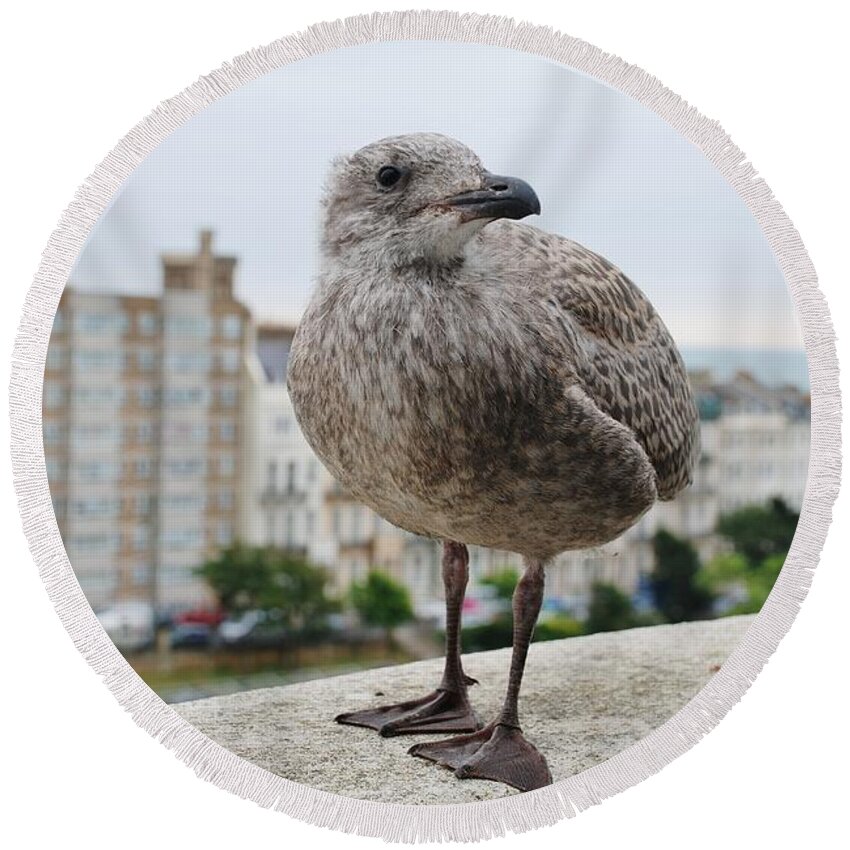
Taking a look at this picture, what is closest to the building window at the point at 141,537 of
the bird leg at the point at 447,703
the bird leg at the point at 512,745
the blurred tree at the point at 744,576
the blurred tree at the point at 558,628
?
the bird leg at the point at 447,703

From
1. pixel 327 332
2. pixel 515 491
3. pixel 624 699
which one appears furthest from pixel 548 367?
pixel 624 699

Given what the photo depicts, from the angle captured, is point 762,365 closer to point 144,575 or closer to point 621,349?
point 621,349

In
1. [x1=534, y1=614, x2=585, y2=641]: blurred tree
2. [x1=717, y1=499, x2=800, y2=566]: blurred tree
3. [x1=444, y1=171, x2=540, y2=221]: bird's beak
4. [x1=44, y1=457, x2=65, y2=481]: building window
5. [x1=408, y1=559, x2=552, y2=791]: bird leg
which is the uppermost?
[x1=444, y1=171, x2=540, y2=221]: bird's beak

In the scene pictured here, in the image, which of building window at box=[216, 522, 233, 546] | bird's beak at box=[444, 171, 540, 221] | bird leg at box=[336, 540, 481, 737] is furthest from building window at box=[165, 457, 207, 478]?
bird's beak at box=[444, 171, 540, 221]

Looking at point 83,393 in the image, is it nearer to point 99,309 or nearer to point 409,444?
point 99,309

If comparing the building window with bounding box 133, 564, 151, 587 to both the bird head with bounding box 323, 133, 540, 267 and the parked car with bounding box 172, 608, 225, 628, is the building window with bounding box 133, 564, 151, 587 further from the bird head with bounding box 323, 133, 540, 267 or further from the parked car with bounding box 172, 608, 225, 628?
the bird head with bounding box 323, 133, 540, 267

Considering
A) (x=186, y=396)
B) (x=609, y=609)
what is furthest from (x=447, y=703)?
(x=186, y=396)
